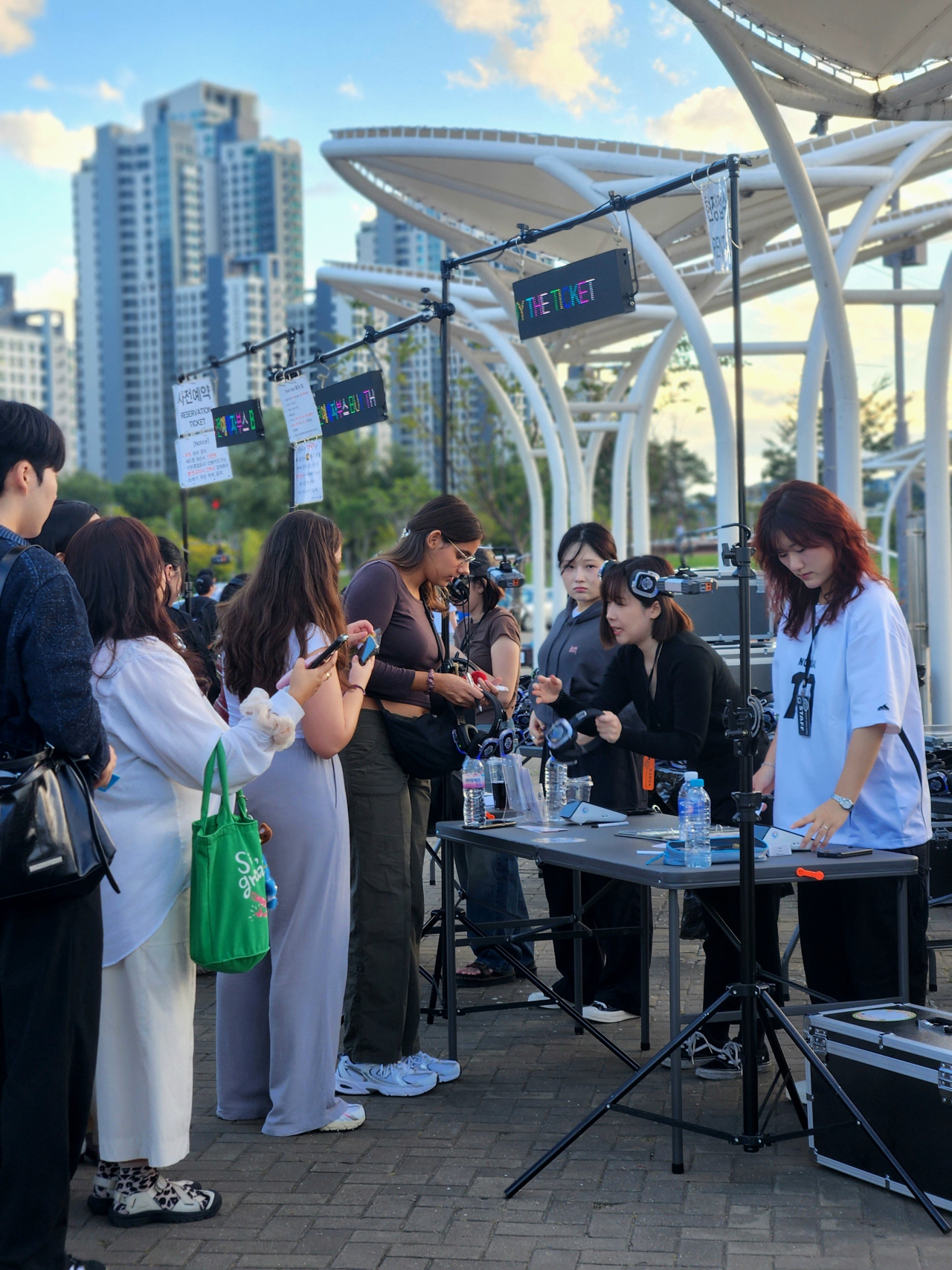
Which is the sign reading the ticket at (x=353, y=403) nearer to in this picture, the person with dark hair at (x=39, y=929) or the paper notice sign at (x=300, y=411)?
the paper notice sign at (x=300, y=411)

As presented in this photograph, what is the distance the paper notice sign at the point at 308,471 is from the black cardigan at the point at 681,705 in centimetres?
309

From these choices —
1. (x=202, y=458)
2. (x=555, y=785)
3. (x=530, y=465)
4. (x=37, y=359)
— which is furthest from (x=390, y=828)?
(x=37, y=359)

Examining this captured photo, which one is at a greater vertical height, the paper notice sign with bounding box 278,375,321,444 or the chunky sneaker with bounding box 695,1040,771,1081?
the paper notice sign with bounding box 278,375,321,444

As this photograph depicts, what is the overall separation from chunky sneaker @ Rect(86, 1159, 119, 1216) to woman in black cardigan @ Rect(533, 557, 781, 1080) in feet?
6.83

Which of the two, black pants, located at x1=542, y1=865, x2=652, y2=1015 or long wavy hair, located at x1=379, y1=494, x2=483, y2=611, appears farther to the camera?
black pants, located at x1=542, y1=865, x2=652, y2=1015

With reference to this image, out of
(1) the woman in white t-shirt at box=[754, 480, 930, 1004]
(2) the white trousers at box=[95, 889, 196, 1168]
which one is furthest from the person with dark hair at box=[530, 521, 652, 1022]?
(2) the white trousers at box=[95, 889, 196, 1168]

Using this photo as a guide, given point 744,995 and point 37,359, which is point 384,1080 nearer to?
point 744,995

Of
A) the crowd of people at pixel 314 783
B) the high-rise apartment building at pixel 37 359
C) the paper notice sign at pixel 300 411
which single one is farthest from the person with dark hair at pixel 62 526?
the high-rise apartment building at pixel 37 359

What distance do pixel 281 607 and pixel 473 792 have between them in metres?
1.14

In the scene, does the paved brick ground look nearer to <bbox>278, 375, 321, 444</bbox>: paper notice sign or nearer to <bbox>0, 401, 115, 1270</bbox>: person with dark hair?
<bbox>0, 401, 115, 1270</bbox>: person with dark hair

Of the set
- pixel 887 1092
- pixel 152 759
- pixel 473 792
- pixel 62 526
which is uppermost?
pixel 62 526

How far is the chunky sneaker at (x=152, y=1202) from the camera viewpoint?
3.46 m

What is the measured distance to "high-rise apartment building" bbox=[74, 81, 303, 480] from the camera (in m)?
130

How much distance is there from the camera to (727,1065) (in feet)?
15.0
